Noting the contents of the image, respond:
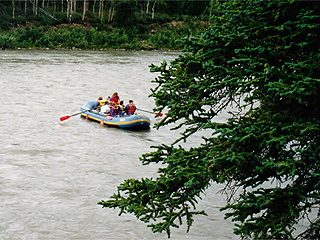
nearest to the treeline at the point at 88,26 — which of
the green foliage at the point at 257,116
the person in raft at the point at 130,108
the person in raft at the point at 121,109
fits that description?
the person in raft at the point at 121,109

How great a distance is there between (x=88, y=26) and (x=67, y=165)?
146 ft

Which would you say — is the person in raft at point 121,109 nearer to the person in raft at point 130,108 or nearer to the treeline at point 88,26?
the person in raft at point 130,108

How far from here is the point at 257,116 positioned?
5984 mm

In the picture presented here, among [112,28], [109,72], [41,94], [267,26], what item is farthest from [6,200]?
[112,28]

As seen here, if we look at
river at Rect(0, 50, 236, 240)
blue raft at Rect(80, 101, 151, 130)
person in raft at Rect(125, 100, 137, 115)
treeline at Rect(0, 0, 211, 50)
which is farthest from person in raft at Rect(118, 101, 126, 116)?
treeline at Rect(0, 0, 211, 50)

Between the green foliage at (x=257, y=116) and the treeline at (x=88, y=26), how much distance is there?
40042mm

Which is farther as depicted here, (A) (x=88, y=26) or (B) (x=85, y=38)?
(A) (x=88, y=26)

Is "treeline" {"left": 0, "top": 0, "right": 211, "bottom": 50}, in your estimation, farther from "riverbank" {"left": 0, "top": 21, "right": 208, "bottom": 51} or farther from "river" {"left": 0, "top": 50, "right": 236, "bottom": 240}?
"river" {"left": 0, "top": 50, "right": 236, "bottom": 240}

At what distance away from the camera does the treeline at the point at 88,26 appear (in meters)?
46.9

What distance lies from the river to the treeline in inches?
766

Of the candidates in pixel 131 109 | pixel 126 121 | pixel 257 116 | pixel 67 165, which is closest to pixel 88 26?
pixel 131 109

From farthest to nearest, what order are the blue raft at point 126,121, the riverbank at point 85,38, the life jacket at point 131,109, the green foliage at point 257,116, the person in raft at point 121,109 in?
the riverbank at point 85,38, the person in raft at point 121,109, the life jacket at point 131,109, the blue raft at point 126,121, the green foliage at point 257,116

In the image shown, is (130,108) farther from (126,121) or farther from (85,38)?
(85,38)

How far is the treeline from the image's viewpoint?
46.9 meters
